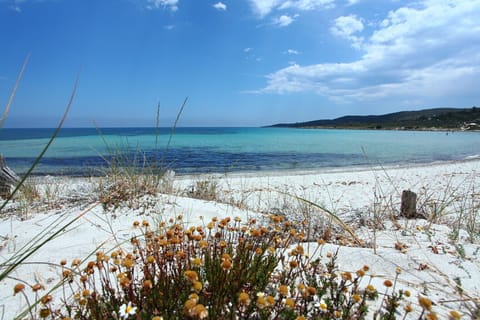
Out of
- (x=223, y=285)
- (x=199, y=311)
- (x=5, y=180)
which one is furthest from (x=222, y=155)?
(x=199, y=311)

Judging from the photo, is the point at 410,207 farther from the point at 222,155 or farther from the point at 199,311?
the point at 222,155

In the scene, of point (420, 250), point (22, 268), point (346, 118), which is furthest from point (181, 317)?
point (346, 118)

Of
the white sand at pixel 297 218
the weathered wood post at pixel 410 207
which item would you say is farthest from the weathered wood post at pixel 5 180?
the weathered wood post at pixel 410 207

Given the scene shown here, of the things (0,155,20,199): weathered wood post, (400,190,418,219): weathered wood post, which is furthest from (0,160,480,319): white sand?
(0,155,20,199): weathered wood post

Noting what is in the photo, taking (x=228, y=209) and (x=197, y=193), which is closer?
(x=228, y=209)

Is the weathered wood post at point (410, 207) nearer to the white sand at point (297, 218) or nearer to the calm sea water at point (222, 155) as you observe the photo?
the white sand at point (297, 218)

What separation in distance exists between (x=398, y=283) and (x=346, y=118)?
142567 mm

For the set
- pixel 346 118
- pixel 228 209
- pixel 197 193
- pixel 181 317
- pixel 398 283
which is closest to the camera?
pixel 181 317

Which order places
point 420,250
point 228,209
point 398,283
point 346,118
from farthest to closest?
point 346,118, point 228,209, point 420,250, point 398,283

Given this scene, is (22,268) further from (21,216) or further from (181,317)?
(181,317)

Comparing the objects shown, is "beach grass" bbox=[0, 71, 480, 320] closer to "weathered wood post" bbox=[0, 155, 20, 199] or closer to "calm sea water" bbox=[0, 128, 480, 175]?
"calm sea water" bbox=[0, 128, 480, 175]

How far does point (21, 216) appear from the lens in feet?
13.0

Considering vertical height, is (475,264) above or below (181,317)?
below

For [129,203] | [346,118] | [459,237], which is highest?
[346,118]
